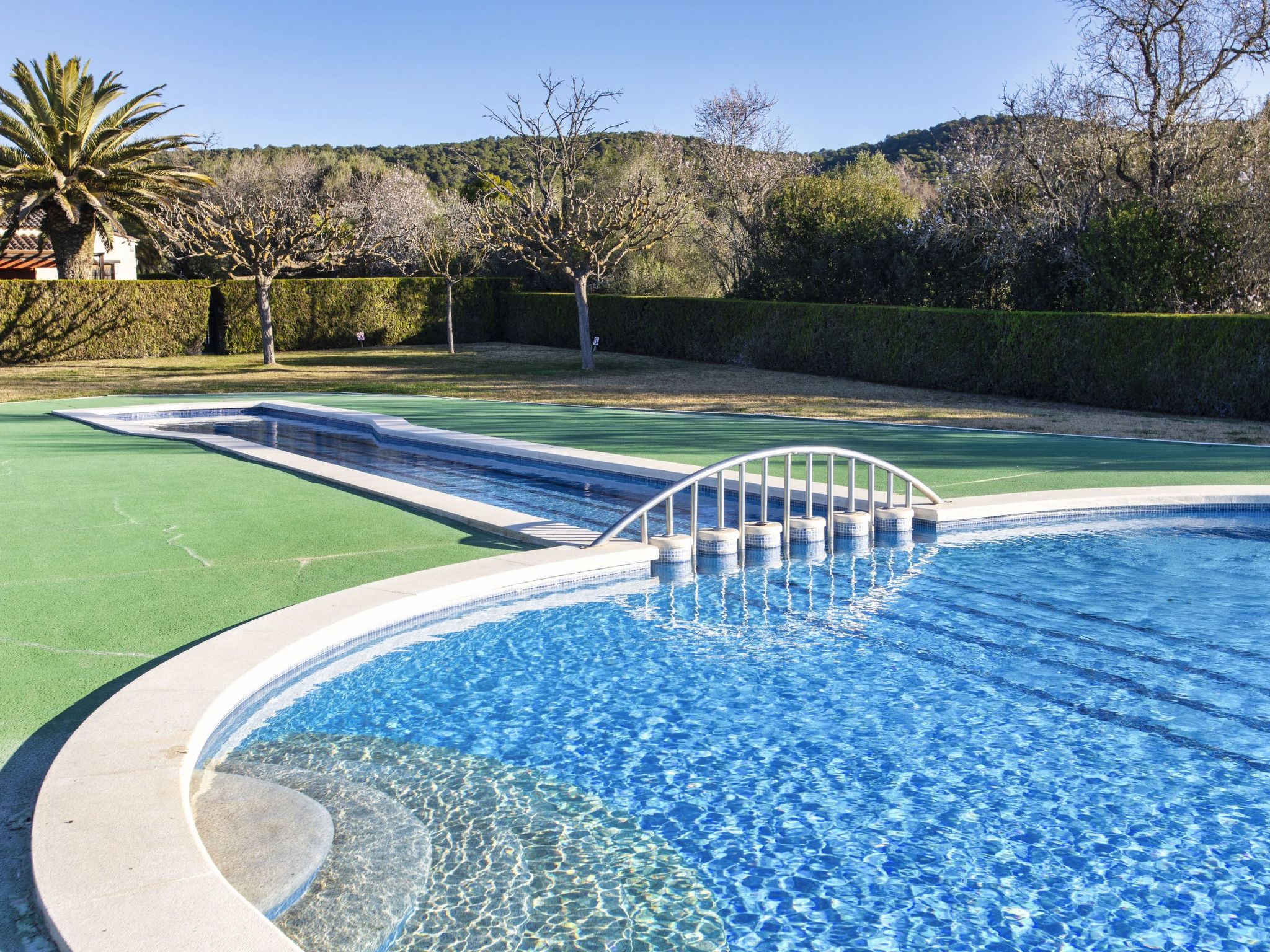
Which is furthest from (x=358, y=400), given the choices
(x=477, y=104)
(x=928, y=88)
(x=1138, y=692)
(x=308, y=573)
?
(x=928, y=88)

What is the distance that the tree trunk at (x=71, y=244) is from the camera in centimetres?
2847

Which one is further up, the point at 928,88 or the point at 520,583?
the point at 928,88

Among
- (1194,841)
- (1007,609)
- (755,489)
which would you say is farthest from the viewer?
(755,489)

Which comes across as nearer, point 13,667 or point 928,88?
point 13,667

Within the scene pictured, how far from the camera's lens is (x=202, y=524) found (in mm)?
8773

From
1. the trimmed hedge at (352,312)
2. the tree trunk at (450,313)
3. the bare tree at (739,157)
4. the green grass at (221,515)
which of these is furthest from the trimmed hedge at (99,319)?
the bare tree at (739,157)

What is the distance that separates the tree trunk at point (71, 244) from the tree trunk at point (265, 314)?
5935 mm

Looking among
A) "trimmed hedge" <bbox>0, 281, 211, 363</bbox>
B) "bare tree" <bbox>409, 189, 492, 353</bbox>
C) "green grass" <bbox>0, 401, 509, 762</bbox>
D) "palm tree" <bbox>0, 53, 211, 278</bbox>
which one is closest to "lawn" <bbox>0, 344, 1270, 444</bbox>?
"trimmed hedge" <bbox>0, 281, 211, 363</bbox>

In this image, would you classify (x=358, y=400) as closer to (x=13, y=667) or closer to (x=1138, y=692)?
(x=13, y=667)

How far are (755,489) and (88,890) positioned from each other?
729cm

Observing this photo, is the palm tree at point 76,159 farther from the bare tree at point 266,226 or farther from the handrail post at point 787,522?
the handrail post at point 787,522

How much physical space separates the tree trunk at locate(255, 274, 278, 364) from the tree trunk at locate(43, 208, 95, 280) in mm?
5935

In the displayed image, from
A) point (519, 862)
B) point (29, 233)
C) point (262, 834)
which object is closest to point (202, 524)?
point (262, 834)

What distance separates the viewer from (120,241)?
47.5 meters
